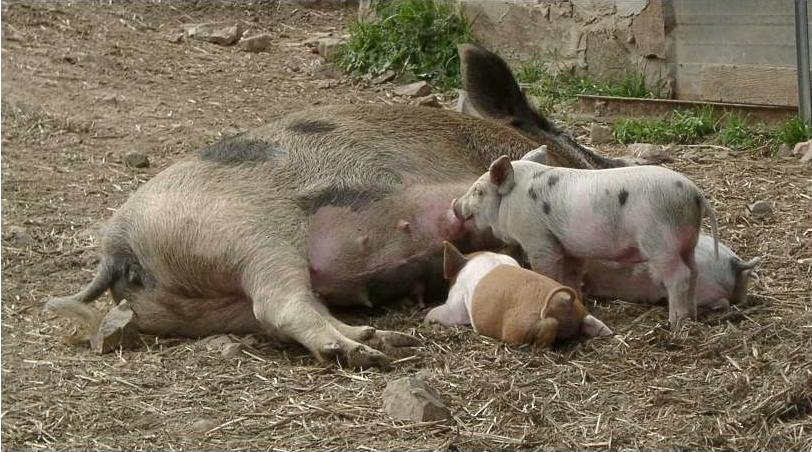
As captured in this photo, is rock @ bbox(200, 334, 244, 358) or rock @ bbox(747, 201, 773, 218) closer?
rock @ bbox(200, 334, 244, 358)

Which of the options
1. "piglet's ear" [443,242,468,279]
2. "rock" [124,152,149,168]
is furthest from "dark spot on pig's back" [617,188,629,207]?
"rock" [124,152,149,168]

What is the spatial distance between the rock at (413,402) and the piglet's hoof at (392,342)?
53cm

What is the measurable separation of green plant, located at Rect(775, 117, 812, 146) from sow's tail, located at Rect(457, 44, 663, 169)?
150 centimetres

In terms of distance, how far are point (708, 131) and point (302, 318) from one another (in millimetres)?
3977

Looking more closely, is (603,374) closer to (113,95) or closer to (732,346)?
(732,346)

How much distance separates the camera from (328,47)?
982cm

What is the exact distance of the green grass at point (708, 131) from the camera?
23.0ft

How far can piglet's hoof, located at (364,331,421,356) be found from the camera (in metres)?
4.23

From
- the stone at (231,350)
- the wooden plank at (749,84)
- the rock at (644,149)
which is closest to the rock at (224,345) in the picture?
the stone at (231,350)

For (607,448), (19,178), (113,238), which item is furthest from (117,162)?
(607,448)

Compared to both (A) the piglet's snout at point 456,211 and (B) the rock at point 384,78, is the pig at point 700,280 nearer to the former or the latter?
(A) the piglet's snout at point 456,211

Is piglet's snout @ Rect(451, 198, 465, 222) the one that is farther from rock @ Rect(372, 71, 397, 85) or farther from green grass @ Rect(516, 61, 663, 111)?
rock @ Rect(372, 71, 397, 85)

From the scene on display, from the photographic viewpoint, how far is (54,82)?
8.61m

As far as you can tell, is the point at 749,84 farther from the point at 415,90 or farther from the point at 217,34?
the point at 217,34
